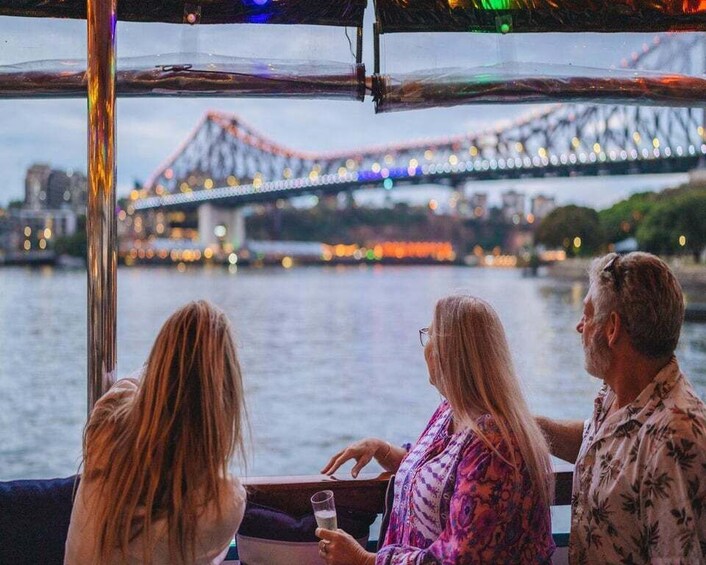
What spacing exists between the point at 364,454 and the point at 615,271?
0.69 metres

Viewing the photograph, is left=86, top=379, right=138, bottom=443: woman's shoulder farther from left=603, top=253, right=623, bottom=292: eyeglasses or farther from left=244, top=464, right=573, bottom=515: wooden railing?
left=603, top=253, right=623, bottom=292: eyeglasses

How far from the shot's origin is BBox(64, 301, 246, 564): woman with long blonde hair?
123cm

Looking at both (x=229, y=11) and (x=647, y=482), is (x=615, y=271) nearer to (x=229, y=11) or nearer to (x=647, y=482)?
(x=647, y=482)

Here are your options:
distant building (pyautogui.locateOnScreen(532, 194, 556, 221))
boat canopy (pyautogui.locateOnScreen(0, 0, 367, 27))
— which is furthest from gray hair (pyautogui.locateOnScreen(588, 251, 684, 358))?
distant building (pyautogui.locateOnScreen(532, 194, 556, 221))

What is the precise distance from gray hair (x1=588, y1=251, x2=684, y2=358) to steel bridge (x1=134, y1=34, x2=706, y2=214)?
10.9 metres

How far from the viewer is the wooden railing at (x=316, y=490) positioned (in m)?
1.88

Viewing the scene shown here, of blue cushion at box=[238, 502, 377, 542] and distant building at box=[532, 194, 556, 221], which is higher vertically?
distant building at box=[532, 194, 556, 221]

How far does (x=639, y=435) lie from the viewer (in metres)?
1.41

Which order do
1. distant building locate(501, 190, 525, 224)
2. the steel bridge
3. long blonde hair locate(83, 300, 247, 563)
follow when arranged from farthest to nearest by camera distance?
distant building locate(501, 190, 525, 224), the steel bridge, long blonde hair locate(83, 300, 247, 563)

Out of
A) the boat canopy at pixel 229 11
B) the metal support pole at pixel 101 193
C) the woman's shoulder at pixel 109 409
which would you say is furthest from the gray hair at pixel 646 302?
the boat canopy at pixel 229 11

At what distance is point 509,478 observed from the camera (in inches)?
54.0

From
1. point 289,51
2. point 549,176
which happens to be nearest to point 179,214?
point 549,176

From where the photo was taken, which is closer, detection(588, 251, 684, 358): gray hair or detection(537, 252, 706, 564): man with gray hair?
detection(537, 252, 706, 564): man with gray hair

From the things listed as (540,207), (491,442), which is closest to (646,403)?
(491,442)
